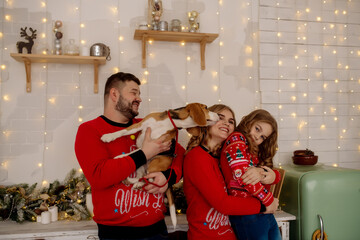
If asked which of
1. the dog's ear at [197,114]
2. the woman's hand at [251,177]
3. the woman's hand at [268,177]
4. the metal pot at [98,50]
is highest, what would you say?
the metal pot at [98,50]

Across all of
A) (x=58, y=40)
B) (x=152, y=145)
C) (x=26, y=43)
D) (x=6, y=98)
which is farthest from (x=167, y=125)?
(x=6, y=98)

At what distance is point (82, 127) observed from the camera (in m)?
1.64

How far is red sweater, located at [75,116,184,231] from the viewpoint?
1467 millimetres

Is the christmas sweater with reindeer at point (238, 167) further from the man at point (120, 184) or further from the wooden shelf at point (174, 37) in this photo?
the wooden shelf at point (174, 37)

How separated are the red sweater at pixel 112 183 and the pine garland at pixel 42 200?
0.62m

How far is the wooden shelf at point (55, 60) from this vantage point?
7.42 ft

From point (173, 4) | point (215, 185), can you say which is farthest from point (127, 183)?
point (173, 4)

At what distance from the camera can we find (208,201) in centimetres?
158

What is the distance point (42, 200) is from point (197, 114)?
4.80ft

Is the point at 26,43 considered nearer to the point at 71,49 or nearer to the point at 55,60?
the point at 55,60

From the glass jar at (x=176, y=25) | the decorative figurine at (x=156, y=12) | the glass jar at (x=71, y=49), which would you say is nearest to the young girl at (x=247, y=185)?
the glass jar at (x=176, y=25)

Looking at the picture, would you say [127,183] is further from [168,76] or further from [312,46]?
[312,46]

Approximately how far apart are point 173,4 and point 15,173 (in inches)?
84.5

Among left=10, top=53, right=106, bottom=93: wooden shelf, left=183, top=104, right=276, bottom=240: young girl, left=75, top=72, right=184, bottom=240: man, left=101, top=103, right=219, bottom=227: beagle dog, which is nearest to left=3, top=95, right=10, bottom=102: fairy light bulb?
left=10, top=53, right=106, bottom=93: wooden shelf
